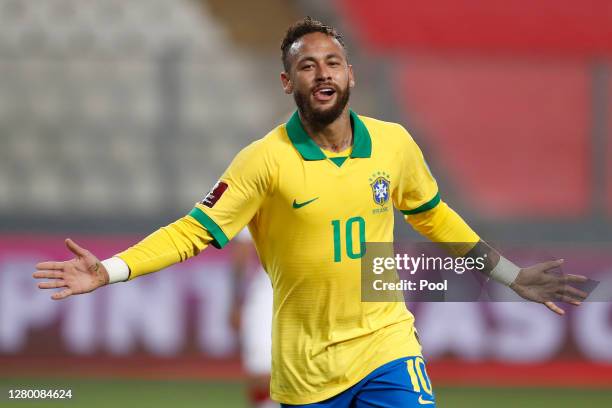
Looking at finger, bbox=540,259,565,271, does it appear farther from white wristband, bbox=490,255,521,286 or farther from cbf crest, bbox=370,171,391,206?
cbf crest, bbox=370,171,391,206

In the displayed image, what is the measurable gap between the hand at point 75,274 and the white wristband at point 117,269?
0.02m

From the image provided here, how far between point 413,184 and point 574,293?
0.77 m

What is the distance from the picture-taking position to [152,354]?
1014 cm

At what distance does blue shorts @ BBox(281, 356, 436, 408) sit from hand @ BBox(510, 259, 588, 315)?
599 mm

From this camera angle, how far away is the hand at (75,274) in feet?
13.7

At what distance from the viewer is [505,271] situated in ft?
15.7

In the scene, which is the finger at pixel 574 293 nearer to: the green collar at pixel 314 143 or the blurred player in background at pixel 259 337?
the green collar at pixel 314 143

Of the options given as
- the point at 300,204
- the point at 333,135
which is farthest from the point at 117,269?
the point at 333,135

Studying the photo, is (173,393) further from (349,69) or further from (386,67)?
(349,69)

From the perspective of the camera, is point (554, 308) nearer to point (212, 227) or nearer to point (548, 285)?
point (548, 285)

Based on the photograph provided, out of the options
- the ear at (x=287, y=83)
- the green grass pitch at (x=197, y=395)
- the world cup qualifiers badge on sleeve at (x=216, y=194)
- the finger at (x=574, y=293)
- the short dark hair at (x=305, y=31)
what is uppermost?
the short dark hair at (x=305, y=31)

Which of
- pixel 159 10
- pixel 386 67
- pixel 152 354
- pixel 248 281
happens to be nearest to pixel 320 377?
pixel 248 281

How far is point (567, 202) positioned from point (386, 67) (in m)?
2.11

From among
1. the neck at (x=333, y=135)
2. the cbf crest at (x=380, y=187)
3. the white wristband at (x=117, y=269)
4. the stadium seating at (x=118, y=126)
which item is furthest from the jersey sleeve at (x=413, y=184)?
the stadium seating at (x=118, y=126)
